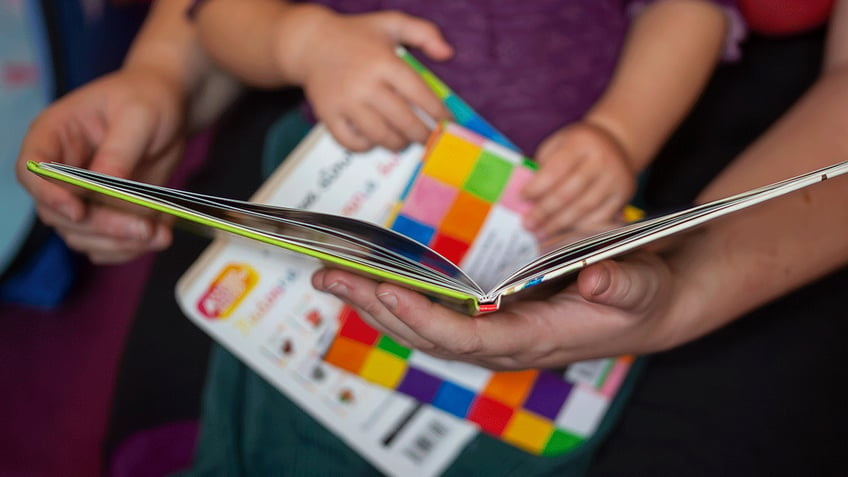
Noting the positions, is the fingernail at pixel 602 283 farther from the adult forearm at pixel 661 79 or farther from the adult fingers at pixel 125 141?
the adult fingers at pixel 125 141

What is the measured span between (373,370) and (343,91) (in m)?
0.31

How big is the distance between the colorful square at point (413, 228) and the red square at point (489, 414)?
0.62ft

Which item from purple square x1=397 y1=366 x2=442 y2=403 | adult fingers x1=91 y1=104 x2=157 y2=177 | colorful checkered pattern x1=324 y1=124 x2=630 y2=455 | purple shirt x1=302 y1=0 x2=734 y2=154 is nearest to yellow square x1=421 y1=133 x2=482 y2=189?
colorful checkered pattern x1=324 y1=124 x2=630 y2=455

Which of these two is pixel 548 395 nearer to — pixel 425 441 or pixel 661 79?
pixel 425 441

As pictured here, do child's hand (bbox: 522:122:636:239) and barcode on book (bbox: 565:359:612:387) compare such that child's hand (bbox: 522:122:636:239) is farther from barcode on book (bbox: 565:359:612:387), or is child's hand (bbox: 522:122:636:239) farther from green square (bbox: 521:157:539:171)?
barcode on book (bbox: 565:359:612:387)

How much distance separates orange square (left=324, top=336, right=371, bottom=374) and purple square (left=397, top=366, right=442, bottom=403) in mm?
53

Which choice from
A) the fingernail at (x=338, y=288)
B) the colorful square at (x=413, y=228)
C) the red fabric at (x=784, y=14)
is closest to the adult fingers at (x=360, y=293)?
the fingernail at (x=338, y=288)

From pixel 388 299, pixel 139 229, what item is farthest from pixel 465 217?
pixel 139 229

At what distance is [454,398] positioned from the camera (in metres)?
0.71

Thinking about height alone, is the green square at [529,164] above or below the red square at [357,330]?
above

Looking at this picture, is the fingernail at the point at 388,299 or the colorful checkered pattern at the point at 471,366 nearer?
the fingernail at the point at 388,299

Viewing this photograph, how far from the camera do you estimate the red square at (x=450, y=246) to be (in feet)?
2.24

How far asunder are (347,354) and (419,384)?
0.09 meters

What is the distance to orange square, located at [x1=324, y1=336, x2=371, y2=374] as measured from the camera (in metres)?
0.70
